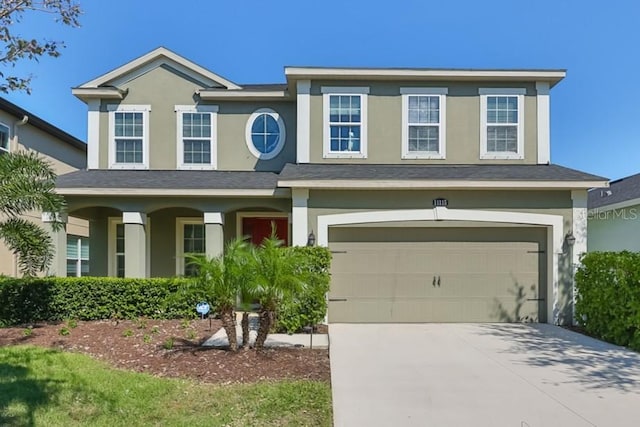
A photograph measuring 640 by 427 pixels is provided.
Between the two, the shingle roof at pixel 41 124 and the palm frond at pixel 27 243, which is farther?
the shingle roof at pixel 41 124

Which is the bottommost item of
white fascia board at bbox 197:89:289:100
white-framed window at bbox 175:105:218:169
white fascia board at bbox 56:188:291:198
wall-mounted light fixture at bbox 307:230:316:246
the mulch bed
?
the mulch bed

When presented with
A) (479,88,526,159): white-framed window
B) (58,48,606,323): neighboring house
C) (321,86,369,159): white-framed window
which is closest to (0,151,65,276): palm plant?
(58,48,606,323): neighboring house

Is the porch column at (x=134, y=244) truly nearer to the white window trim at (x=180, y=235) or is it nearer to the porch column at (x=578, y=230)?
the white window trim at (x=180, y=235)

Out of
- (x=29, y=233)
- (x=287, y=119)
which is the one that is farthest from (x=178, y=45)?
(x=29, y=233)

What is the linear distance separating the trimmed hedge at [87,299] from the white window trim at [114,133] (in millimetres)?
3860

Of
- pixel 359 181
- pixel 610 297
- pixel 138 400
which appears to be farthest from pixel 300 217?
pixel 610 297

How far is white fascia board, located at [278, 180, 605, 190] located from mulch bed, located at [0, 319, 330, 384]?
3718 millimetres

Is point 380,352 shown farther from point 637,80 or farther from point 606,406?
point 637,80

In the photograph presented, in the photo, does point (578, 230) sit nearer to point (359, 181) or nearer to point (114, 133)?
point (359, 181)

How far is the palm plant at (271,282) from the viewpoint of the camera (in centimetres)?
715

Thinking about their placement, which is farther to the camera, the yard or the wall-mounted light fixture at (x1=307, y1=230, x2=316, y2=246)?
the wall-mounted light fixture at (x1=307, y1=230, x2=316, y2=246)

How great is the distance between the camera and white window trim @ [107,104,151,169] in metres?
13.3

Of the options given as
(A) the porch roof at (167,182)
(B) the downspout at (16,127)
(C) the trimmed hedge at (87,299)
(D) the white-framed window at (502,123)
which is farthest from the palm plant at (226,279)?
(B) the downspout at (16,127)

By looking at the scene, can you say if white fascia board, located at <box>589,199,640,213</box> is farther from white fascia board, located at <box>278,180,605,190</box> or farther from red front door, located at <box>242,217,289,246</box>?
red front door, located at <box>242,217,289,246</box>
